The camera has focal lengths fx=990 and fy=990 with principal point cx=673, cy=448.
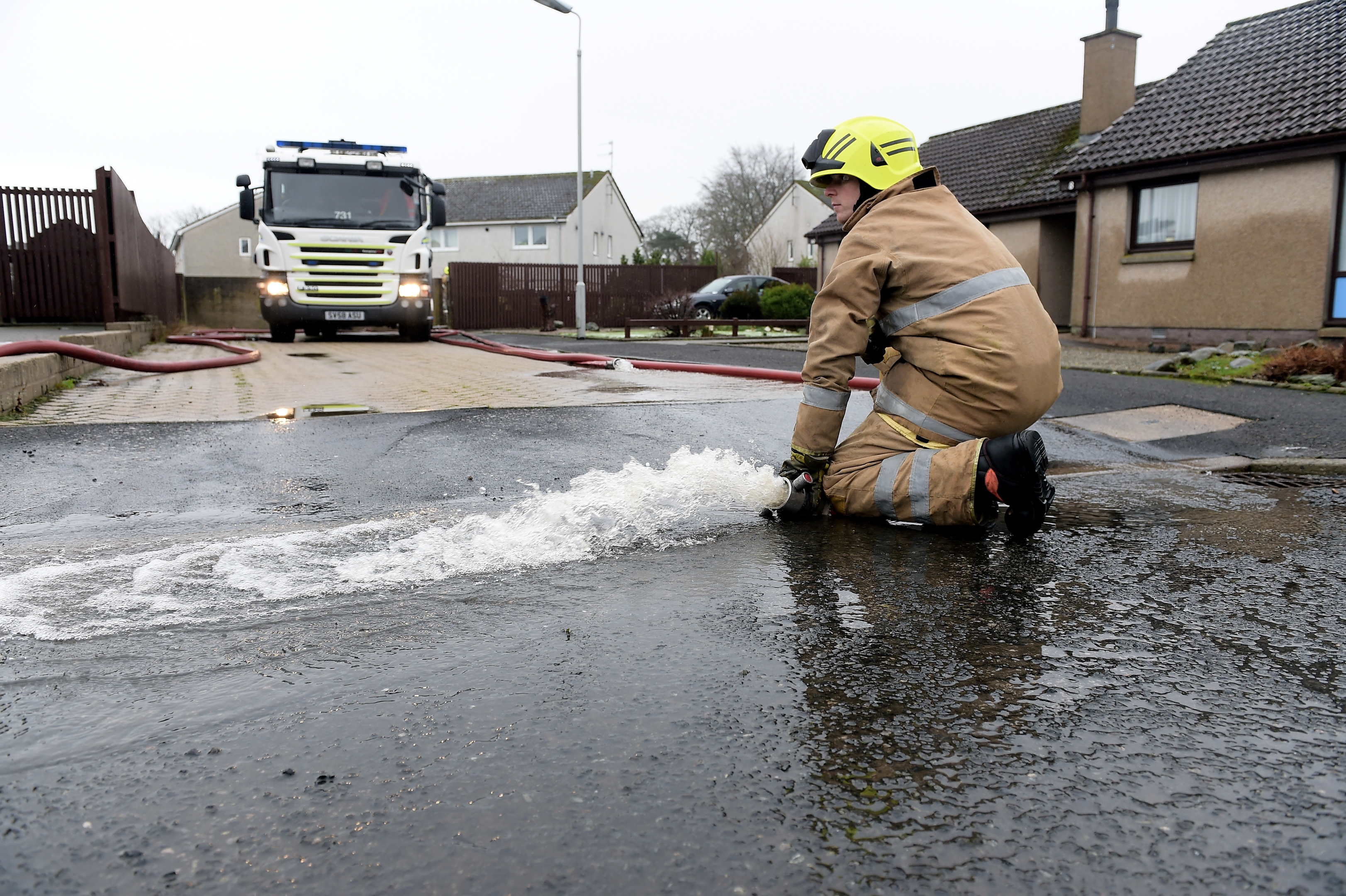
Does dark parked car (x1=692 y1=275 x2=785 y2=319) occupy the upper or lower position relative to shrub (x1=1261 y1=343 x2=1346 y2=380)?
upper

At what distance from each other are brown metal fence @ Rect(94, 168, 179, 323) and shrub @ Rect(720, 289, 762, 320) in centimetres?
1334

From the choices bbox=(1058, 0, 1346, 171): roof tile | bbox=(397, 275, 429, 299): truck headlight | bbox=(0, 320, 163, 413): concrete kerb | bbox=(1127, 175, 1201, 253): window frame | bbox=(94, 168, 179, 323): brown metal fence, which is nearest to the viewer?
bbox=(0, 320, 163, 413): concrete kerb

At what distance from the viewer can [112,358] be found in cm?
910

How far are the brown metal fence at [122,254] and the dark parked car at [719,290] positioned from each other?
1572 cm

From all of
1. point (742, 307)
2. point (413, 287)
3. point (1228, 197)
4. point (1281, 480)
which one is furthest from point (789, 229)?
point (1281, 480)

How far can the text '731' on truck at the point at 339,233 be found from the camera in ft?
52.5

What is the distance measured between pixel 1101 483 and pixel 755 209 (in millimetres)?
59830

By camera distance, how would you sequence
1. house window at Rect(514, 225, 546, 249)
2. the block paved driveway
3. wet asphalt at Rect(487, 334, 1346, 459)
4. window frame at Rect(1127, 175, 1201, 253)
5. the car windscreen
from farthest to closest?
house window at Rect(514, 225, 546, 249)
the car windscreen
window frame at Rect(1127, 175, 1201, 253)
the block paved driveway
wet asphalt at Rect(487, 334, 1346, 459)

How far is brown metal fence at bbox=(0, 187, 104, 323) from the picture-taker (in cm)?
1441

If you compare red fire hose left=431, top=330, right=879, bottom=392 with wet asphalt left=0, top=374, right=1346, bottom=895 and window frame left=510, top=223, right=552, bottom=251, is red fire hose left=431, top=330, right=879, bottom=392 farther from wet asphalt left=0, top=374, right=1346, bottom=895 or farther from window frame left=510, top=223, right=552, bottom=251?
window frame left=510, top=223, right=552, bottom=251

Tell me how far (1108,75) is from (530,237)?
134 ft

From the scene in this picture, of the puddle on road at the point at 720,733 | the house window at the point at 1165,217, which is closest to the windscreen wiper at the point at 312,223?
the house window at the point at 1165,217

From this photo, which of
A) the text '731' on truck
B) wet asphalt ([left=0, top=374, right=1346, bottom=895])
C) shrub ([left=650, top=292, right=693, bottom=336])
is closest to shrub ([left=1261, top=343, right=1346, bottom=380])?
wet asphalt ([left=0, top=374, right=1346, bottom=895])

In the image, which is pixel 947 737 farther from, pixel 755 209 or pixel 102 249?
pixel 755 209
